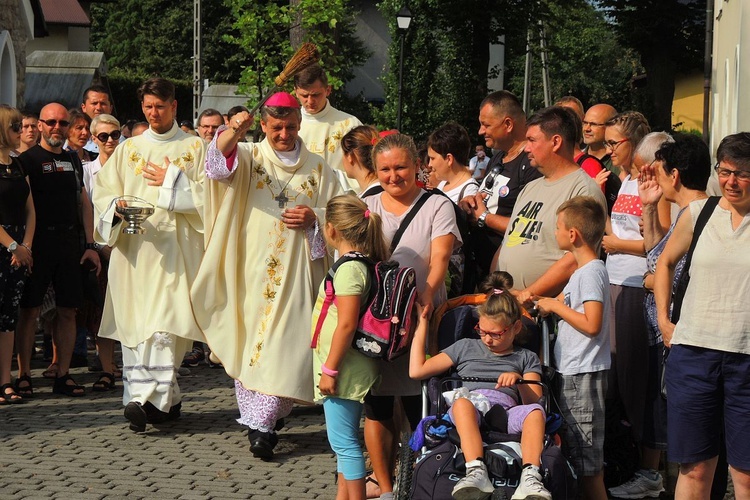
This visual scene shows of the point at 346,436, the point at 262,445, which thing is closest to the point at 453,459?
the point at 346,436

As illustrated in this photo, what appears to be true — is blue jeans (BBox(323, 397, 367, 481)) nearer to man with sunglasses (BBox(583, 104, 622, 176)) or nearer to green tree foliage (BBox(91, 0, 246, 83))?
man with sunglasses (BBox(583, 104, 622, 176))

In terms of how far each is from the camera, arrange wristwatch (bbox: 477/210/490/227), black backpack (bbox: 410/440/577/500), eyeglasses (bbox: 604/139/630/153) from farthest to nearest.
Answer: eyeglasses (bbox: 604/139/630/153), wristwatch (bbox: 477/210/490/227), black backpack (bbox: 410/440/577/500)

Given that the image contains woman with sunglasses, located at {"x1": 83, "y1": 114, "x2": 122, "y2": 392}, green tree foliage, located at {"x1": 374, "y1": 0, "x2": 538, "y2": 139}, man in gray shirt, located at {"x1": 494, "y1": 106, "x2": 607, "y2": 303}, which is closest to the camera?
man in gray shirt, located at {"x1": 494, "y1": 106, "x2": 607, "y2": 303}

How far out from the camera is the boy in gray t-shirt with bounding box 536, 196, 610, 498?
19.1 feet

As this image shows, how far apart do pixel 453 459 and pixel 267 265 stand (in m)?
2.79

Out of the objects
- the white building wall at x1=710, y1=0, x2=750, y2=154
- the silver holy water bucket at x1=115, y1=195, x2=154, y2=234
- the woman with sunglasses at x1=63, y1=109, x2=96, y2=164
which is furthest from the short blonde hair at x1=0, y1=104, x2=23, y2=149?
the white building wall at x1=710, y1=0, x2=750, y2=154

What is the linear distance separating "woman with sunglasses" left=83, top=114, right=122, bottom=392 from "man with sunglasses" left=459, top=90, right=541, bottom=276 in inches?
143

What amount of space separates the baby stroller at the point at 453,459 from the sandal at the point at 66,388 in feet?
14.7

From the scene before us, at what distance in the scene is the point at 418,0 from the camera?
104ft

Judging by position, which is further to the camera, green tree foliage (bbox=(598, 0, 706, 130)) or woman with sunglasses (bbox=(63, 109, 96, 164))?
green tree foliage (bbox=(598, 0, 706, 130))

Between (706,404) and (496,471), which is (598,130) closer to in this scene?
(706,404)

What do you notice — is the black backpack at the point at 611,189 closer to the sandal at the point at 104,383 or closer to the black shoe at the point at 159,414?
the black shoe at the point at 159,414

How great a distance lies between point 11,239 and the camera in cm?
895

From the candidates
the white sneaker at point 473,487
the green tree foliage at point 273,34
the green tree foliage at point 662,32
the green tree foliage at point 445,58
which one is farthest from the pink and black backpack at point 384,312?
the green tree foliage at point 662,32
